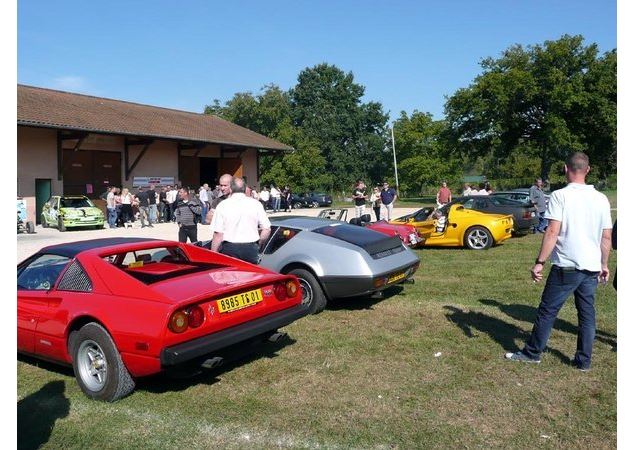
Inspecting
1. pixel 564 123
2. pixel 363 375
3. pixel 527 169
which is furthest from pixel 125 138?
pixel 527 169

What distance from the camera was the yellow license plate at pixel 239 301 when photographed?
4.69 m

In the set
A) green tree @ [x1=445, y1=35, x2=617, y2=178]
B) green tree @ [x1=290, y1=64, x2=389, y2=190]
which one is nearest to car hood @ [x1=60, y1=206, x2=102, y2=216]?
green tree @ [x1=445, y1=35, x2=617, y2=178]

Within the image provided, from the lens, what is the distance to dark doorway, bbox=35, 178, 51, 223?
25703 millimetres

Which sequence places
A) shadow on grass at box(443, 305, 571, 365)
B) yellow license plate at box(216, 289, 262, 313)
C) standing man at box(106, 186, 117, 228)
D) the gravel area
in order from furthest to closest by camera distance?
standing man at box(106, 186, 117, 228), the gravel area, shadow on grass at box(443, 305, 571, 365), yellow license plate at box(216, 289, 262, 313)

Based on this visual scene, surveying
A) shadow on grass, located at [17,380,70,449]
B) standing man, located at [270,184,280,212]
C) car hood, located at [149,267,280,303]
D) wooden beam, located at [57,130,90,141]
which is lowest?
shadow on grass, located at [17,380,70,449]

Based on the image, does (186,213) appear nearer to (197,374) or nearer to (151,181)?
(197,374)

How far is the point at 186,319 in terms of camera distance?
4.39 meters

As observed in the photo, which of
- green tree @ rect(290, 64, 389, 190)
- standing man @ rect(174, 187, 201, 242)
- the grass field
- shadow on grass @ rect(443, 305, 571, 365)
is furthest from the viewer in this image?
green tree @ rect(290, 64, 389, 190)

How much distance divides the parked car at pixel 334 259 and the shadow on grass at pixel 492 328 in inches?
36.9

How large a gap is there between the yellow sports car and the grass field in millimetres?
6465

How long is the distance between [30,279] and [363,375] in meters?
3.31

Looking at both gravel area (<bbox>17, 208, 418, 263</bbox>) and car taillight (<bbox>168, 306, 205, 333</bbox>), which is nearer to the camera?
car taillight (<bbox>168, 306, 205, 333</bbox>)

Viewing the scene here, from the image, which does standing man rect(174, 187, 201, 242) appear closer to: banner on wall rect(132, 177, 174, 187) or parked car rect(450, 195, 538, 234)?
parked car rect(450, 195, 538, 234)

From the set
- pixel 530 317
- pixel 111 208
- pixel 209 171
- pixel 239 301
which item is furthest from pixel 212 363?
pixel 209 171
